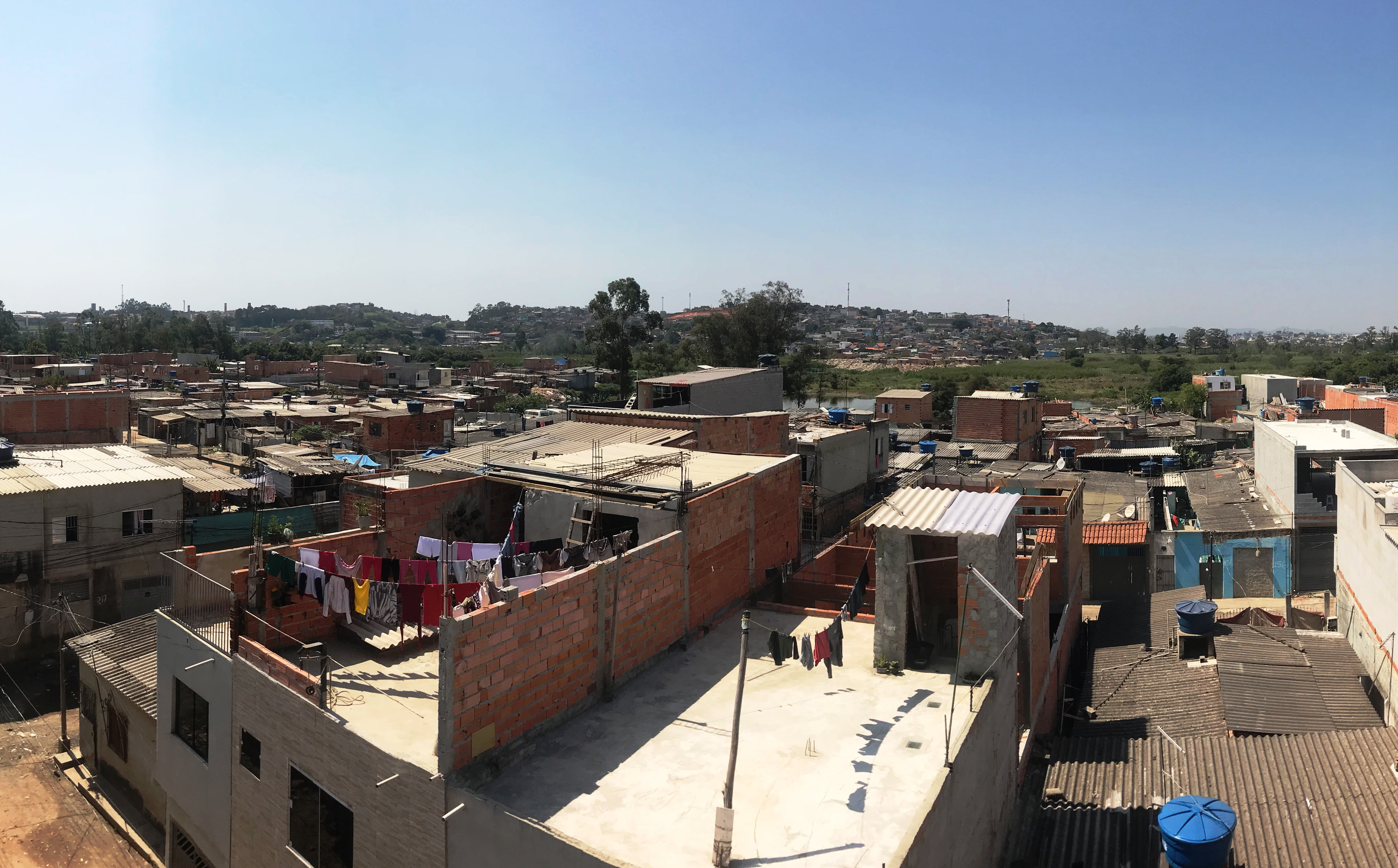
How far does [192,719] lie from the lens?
1065 centimetres

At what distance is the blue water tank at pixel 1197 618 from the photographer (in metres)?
13.9

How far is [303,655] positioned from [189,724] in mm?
2719

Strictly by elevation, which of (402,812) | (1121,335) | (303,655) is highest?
(1121,335)

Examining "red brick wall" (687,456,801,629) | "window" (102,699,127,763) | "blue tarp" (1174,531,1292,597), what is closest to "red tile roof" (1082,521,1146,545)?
"blue tarp" (1174,531,1292,597)

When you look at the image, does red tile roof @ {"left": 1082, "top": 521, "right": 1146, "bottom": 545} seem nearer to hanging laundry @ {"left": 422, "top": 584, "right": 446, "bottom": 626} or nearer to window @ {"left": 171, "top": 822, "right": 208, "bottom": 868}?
hanging laundry @ {"left": 422, "top": 584, "right": 446, "bottom": 626}

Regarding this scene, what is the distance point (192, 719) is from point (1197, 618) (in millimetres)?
13722

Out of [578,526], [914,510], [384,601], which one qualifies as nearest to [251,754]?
[384,601]

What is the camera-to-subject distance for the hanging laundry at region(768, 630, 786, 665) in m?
8.46

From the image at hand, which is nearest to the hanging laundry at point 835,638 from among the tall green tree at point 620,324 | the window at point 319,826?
the window at point 319,826

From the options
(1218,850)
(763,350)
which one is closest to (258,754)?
(1218,850)

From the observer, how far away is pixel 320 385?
66.9 metres

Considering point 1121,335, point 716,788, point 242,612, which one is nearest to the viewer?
point 716,788

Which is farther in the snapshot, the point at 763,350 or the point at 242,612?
the point at 763,350

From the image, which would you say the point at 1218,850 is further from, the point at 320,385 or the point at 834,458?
the point at 320,385
